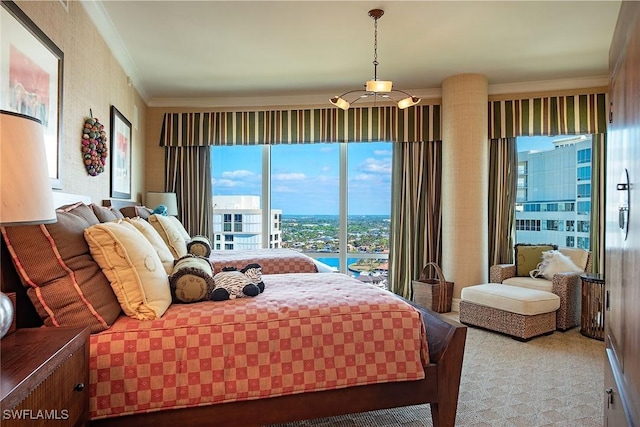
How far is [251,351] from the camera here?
64.2 inches

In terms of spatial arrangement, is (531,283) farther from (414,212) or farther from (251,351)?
(251,351)

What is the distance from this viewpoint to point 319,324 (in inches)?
67.8

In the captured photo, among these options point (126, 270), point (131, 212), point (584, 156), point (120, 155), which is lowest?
point (126, 270)

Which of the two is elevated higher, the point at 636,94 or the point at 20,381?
the point at 636,94

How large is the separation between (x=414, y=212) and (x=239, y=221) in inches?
89.8

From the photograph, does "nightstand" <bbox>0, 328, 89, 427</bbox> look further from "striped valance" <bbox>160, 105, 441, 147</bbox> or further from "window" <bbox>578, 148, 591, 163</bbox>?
"window" <bbox>578, 148, 591, 163</bbox>

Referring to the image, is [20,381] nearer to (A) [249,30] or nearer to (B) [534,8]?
(A) [249,30]

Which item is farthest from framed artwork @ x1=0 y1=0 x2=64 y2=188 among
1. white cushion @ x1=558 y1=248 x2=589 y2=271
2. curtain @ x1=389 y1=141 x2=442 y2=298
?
white cushion @ x1=558 y1=248 x2=589 y2=271

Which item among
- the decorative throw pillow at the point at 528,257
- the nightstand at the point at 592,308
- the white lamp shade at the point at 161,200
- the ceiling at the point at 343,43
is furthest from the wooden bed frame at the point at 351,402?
the white lamp shade at the point at 161,200

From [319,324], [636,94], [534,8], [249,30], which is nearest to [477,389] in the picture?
[319,324]

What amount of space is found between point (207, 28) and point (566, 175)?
417cm

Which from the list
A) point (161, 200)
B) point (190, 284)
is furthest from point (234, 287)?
point (161, 200)

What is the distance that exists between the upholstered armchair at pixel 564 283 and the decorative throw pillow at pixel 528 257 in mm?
43

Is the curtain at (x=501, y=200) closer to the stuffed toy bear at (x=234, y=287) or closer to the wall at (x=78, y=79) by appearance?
the stuffed toy bear at (x=234, y=287)
